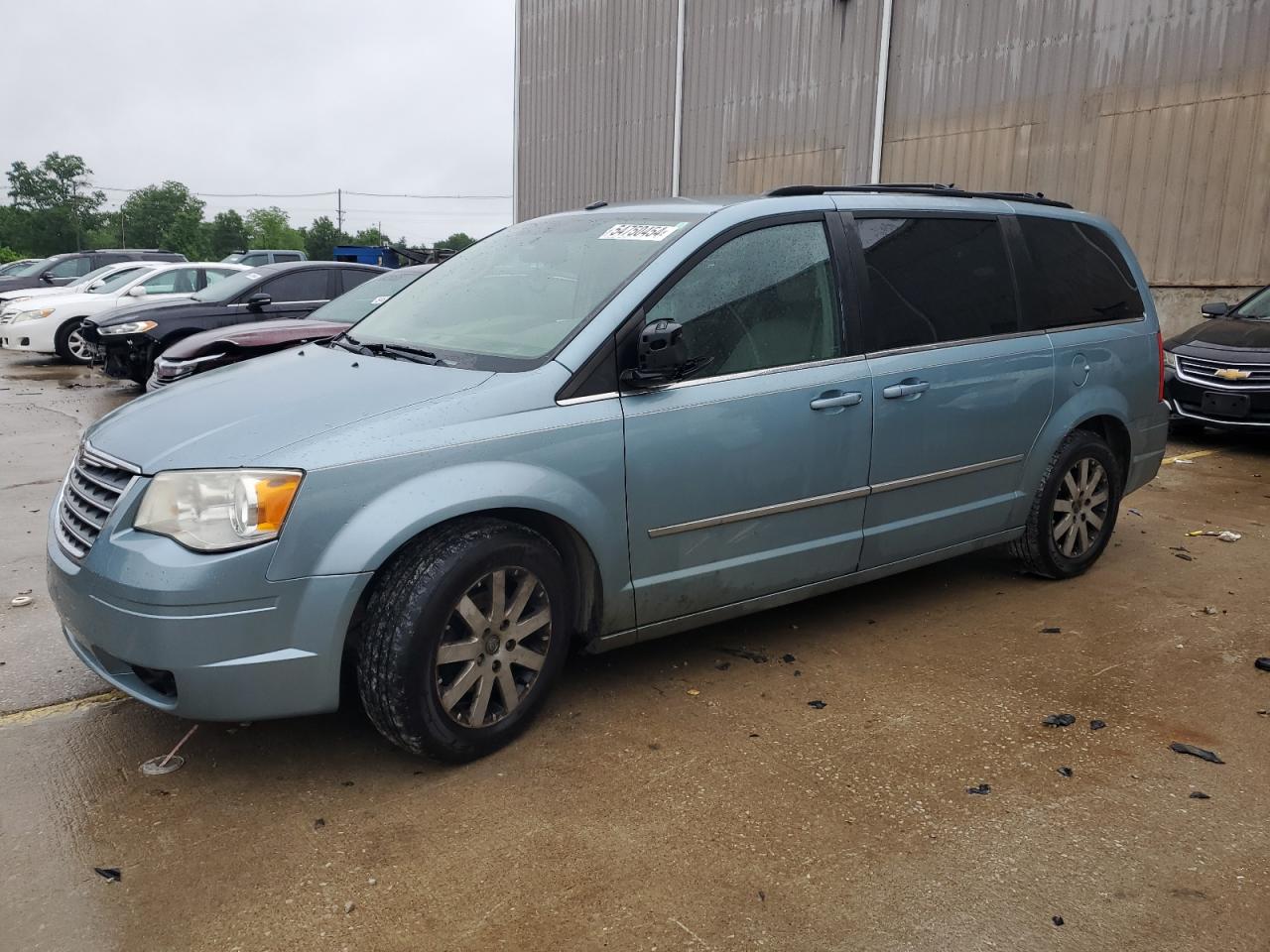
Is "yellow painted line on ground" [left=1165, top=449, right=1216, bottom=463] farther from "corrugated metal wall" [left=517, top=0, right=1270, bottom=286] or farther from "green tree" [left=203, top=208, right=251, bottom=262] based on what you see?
"green tree" [left=203, top=208, right=251, bottom=262]

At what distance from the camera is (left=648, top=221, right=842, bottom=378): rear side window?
3.70 meters

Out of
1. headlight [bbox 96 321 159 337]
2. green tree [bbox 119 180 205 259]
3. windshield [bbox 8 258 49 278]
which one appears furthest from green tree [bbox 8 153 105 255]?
headlight [bbox 96 321 159 337]

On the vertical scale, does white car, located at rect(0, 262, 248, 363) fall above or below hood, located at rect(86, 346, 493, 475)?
below

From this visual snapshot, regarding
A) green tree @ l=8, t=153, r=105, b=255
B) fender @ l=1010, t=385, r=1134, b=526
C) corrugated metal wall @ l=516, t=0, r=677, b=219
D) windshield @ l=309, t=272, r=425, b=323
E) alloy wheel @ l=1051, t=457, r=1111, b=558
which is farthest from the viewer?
green tree @ l=8, t=153, r=105, b=255

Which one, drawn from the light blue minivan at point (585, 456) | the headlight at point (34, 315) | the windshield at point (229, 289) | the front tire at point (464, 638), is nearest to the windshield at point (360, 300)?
the windshield at point (229, 289)

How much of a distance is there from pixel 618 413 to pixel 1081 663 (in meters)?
2.18

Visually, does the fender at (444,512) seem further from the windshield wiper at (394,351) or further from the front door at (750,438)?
the windshield wiper at (394,351)

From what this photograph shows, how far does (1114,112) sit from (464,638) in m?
13.1

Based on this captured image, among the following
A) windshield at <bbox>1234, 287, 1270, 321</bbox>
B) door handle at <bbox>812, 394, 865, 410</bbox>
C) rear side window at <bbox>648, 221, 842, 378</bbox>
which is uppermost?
rear side window at <bbox>648, 221, 842, 378</bbox>

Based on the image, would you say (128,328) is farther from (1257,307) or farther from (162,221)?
(162,221)

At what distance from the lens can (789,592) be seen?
4.04 metres

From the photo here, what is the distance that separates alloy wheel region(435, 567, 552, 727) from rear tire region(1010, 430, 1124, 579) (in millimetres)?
2714

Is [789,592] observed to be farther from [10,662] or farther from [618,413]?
[10,662]

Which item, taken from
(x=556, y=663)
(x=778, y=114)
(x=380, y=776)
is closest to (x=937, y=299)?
(x=556, y=663)
